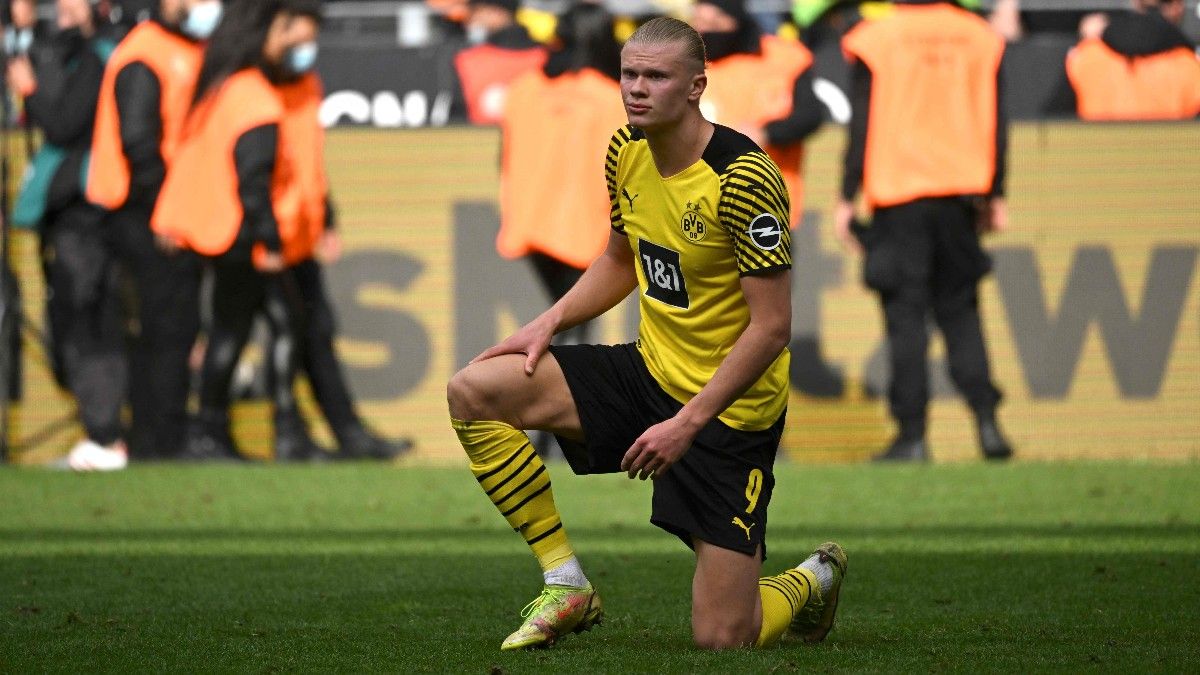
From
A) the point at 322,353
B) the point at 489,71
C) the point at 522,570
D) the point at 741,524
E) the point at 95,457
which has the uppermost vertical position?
the point at 741,524

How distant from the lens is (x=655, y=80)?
536 centimetres

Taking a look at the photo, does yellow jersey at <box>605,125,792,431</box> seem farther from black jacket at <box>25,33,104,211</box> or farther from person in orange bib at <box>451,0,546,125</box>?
person in orange bib at <box>451,0,546,125</box>

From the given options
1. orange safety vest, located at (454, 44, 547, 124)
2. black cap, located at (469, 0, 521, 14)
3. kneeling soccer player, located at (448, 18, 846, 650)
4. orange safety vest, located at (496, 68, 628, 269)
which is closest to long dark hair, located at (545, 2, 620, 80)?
orange safety vest, located at (496, 68, 628, 269)

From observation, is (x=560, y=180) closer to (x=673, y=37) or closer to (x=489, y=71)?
(x=489, y=71)

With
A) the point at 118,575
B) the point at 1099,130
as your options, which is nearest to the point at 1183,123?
the point at 1099,130

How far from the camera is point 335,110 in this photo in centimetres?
1390

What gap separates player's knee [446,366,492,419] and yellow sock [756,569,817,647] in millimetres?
901

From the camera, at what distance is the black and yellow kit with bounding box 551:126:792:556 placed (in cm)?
550

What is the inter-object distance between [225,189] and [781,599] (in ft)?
22.2

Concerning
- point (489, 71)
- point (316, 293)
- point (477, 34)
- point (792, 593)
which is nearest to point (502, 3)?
point (477, 34)

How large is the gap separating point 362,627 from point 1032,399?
6645mm

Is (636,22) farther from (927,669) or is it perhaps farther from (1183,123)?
(927,669)

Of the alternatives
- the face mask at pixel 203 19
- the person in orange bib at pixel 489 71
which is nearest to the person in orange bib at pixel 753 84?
the person in orange bib at pixel 489 71

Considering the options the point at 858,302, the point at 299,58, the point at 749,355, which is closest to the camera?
the point at 749,355
